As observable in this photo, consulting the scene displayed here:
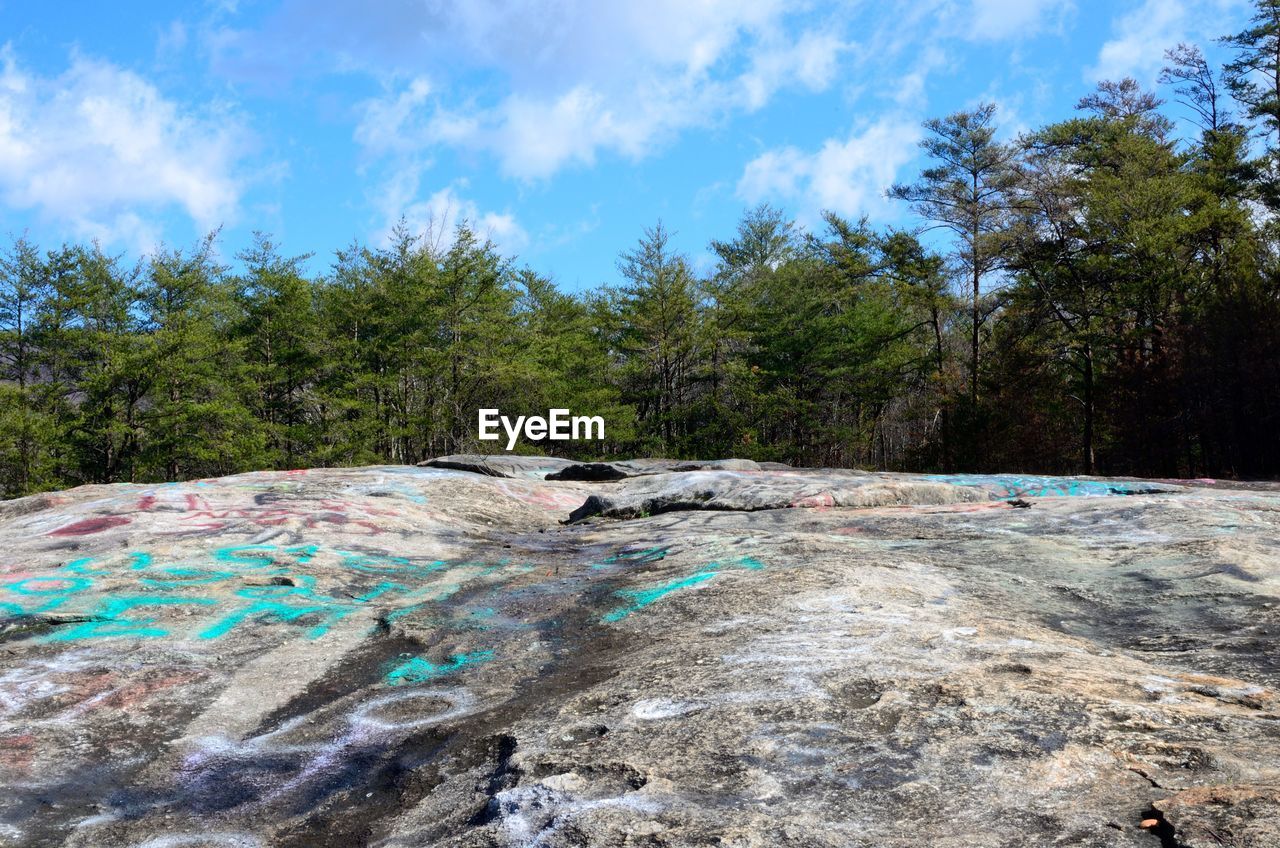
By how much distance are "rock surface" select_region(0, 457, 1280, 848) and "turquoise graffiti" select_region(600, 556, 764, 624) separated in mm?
33

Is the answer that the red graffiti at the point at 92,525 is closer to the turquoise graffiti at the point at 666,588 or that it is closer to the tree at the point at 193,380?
the turquoise graffiti at the point at 666,588

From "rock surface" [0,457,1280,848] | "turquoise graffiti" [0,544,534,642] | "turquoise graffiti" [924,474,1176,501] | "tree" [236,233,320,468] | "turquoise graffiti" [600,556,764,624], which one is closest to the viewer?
"rock surface" [0,457,1280,848]

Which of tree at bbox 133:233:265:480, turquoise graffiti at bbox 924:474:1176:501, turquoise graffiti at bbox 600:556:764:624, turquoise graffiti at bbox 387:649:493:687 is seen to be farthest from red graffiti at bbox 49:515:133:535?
tree at bbox 133:233:265:480

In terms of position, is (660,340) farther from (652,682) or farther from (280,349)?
(652,682)

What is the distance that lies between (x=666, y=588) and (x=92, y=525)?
5376 millimetres

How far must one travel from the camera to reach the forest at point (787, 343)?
20.4 meters

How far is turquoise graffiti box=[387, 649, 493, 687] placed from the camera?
14.7ft

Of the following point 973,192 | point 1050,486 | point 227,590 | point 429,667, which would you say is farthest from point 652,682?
point 973,192

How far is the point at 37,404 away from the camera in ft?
81.6

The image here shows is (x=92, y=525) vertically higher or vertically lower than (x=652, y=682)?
higher

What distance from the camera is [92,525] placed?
26.1ft

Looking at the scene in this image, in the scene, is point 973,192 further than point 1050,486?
Yes

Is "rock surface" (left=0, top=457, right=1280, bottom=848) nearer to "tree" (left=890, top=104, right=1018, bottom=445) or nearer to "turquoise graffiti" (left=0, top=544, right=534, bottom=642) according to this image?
"turquoise graffiti" (left=0, top=544, right=534, bottom=642)

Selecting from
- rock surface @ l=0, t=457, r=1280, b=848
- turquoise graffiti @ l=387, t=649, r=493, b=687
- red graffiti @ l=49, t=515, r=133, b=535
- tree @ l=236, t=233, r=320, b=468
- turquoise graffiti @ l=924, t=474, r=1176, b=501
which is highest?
tree @ l=236, t=233, r=320, b=468
